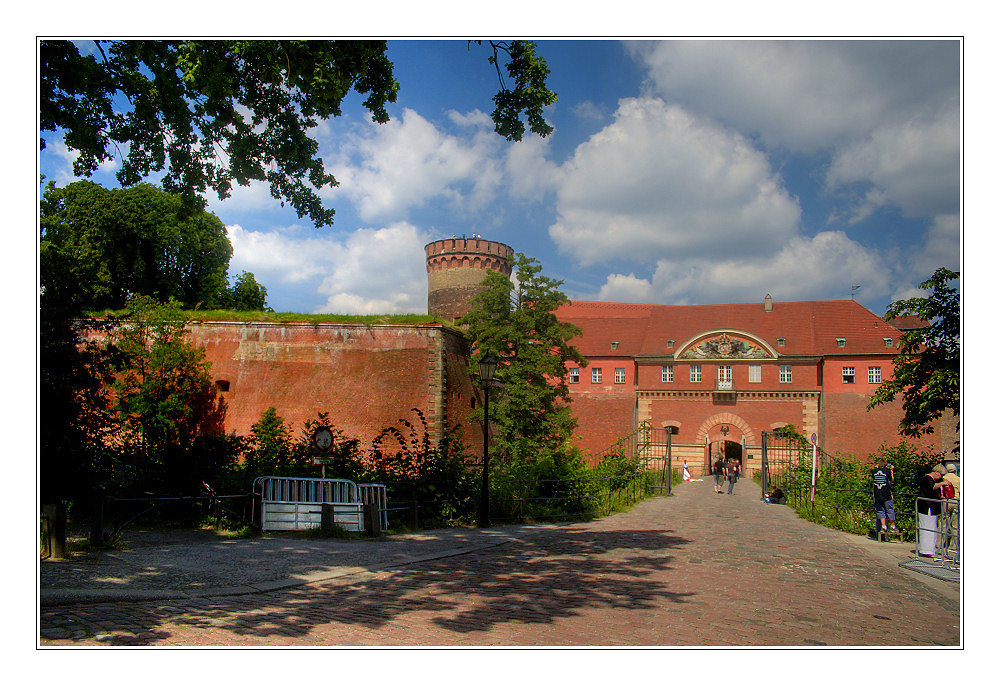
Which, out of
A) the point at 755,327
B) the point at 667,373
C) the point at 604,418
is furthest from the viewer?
the point at 604,418

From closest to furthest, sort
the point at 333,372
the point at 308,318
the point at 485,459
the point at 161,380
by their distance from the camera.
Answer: the point at 485,459, the point at 161,380, the point at 333,372, the point at 308,318

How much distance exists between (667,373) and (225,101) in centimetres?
3567

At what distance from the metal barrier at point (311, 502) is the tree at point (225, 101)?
5.02m

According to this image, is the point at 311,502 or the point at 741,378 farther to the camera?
the point at 741,378

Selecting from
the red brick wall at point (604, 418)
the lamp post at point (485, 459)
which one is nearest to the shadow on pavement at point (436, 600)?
the lamp post at point (485, 459)

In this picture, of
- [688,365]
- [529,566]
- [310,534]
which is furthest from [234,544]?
[688,365]

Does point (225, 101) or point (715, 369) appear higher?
point (225, 101)

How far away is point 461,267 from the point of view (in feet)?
153

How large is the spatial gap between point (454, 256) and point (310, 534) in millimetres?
37100

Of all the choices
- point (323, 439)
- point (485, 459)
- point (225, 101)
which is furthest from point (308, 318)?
point (225, 101)

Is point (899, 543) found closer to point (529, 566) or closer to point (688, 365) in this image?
point (529, 566)

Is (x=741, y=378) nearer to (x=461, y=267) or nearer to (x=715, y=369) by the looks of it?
(x=715, y=369)

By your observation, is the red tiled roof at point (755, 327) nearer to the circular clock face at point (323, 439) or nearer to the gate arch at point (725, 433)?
the gate arch at point (725, 433)

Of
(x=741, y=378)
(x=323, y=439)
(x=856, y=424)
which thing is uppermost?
(x=741, y=378)
